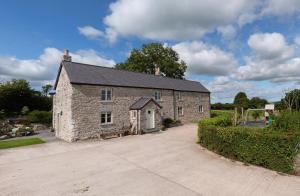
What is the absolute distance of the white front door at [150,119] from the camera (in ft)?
70.5

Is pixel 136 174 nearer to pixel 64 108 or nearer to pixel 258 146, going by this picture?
pixel 258 146

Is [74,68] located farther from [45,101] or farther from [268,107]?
[268,107]

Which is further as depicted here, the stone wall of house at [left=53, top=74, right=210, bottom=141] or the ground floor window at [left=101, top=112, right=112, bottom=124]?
the ground floor window at [left=101, top=112, right=112, bottom=124]

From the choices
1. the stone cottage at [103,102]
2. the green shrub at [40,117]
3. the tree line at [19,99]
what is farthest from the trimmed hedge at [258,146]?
Result: the tree line at [19,99]

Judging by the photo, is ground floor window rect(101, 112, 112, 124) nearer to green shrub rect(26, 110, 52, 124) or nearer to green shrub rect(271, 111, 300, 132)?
green shrub rect(26, 110, 52, 124)

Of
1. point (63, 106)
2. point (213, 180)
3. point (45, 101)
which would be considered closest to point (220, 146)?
point (213, 180)

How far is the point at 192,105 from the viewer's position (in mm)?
30688

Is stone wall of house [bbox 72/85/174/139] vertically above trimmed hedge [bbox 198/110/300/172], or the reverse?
stone wall of house [bbox 72/85/174/139]

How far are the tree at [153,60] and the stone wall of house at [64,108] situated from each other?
1081 inches

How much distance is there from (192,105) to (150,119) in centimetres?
1123

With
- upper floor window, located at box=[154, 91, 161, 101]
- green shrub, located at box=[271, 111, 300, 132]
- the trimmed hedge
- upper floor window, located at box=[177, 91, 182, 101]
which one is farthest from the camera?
upper floor window, located at box=[177, 91, 182, 101]

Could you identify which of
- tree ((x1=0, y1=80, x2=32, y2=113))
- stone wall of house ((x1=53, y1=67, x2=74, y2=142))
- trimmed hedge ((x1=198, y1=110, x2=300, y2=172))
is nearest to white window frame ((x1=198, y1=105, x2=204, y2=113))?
trimmed hedge ((x1=198, y1=110, x2=300, y2=172))

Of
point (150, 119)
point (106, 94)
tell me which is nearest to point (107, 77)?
point (106, 94)

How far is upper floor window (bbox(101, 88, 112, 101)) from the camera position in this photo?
19084 millimetres
